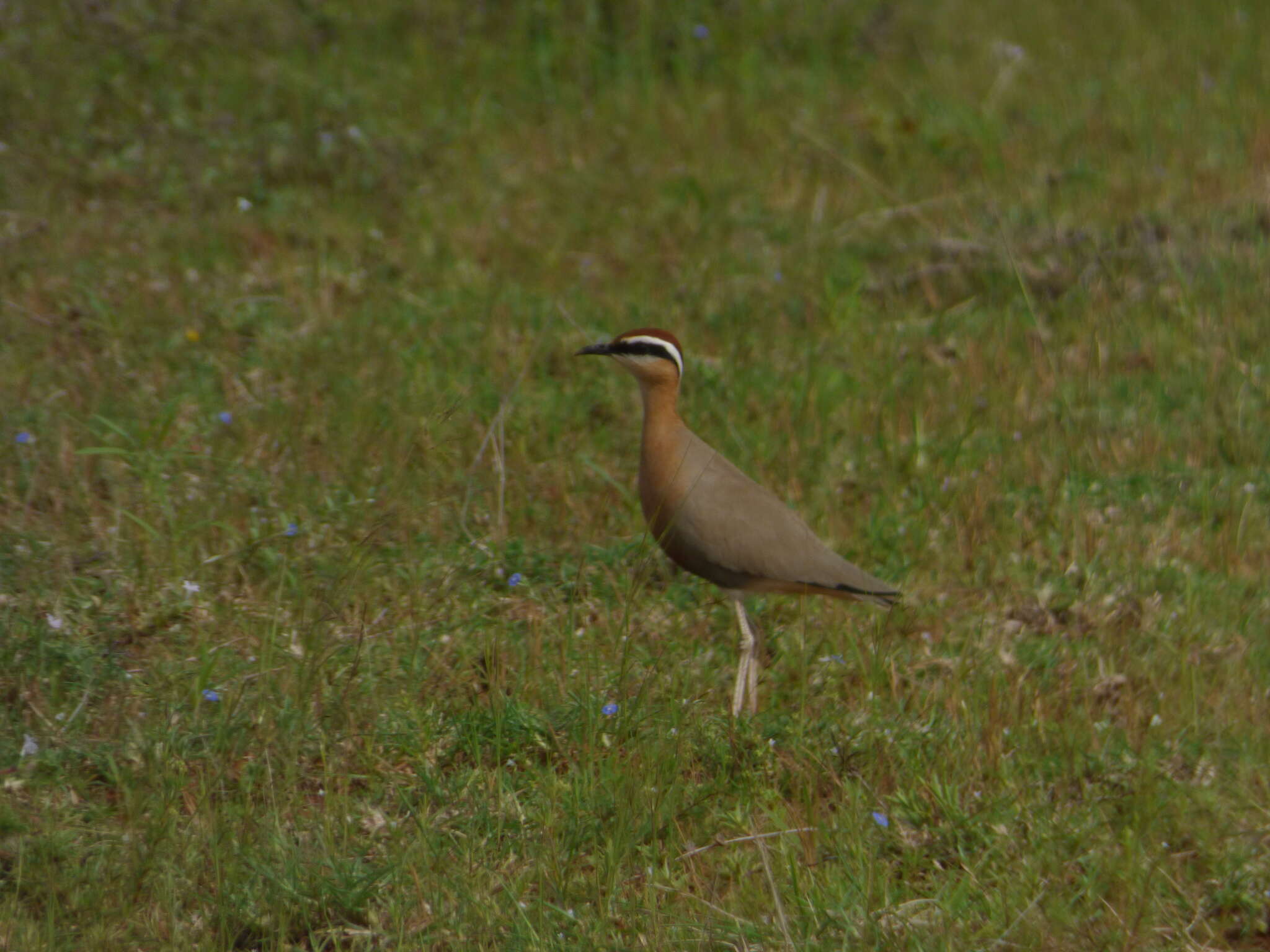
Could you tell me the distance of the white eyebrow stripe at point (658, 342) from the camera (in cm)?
571

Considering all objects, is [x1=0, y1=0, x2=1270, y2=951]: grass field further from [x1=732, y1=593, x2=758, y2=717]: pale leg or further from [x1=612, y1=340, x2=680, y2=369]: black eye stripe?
[x1=612, y1=340, x2=680, y2=369]: black eye stripe

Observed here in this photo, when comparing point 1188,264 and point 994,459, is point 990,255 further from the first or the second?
point 994,459

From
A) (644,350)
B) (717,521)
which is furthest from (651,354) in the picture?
(717,521)

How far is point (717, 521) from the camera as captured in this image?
5.41 m

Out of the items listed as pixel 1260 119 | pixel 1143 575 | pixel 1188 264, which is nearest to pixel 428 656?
pixel 1143 575

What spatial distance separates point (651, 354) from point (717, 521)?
761 millimetres

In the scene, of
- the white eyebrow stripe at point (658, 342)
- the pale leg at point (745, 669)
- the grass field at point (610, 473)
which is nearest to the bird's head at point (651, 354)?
the white eyebrow stripe at point (658, 342)

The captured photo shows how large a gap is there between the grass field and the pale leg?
10 cm

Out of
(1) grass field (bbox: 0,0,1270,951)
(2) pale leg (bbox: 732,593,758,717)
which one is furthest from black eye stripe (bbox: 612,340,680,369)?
(2) pale leg (bbox: 732,593,758,717)

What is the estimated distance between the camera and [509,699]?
4.71 m

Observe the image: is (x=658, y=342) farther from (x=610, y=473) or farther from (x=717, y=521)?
(x=610, y=473)

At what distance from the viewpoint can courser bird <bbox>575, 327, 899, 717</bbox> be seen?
5344 mm

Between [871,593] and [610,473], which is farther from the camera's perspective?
[610,473]

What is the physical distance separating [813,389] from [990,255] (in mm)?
1846
